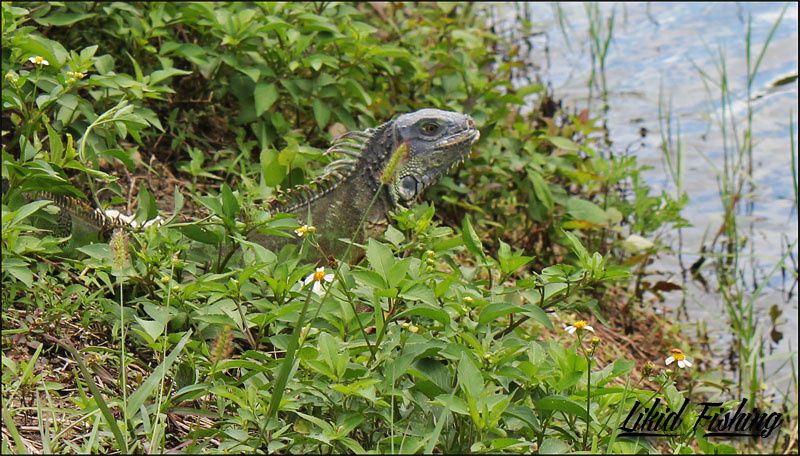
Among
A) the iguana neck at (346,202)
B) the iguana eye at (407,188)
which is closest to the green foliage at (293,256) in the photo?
the iguana neck at (346,202)

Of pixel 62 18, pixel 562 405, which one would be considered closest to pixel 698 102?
pixel 62 18

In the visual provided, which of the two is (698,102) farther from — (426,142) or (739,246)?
(426,142)

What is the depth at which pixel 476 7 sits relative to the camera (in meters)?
9.73

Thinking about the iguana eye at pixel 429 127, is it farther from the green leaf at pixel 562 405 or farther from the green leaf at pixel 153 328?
the green leaf at pixel 562 405

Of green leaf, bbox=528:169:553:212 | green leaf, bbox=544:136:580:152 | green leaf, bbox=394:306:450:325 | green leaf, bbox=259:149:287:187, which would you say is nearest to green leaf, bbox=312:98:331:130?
green leaf, bbox=259:149:287:187

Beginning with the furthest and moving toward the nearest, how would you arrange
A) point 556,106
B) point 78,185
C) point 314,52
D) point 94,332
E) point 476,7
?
point 476,7 < point 556,106 < point 314,52 < point 78,185 < point 94,332

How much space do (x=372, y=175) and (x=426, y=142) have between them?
31 centimetres

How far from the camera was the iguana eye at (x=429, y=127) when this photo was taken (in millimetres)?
4789

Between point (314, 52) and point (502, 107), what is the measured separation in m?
1.11

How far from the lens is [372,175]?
4723 millimetres

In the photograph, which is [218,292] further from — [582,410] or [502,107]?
[502,107]

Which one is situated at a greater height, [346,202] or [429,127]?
[429,127]

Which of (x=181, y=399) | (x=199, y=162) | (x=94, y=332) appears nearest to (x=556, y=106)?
(x=199, y=162)

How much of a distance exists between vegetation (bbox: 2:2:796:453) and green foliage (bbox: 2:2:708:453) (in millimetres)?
12
